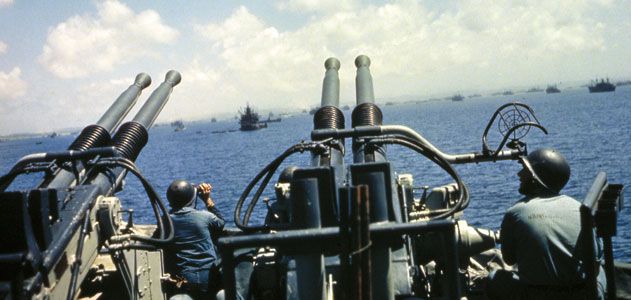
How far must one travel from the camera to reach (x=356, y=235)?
2.88m

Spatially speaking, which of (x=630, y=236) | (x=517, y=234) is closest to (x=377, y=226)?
(x=517, y=234)

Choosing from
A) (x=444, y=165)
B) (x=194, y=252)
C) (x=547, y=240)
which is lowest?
(x=194, y=252)

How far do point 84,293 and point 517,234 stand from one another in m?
4.86

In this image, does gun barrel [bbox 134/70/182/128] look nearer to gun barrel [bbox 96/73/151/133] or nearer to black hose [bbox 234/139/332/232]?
gun barrel [bbox 96/73/151/133]

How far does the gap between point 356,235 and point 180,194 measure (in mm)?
4404

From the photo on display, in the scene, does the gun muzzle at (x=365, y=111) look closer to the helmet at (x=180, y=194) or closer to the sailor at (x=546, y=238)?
the sailor at (x=546, y=238)

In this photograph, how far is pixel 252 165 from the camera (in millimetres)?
71938

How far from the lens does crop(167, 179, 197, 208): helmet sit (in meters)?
6.87

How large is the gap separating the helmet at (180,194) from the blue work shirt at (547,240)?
12.4ft

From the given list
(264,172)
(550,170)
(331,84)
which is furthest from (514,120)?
(331,84)

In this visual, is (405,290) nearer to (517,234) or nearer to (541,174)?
(517,234)

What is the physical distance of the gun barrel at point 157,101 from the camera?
8799mm

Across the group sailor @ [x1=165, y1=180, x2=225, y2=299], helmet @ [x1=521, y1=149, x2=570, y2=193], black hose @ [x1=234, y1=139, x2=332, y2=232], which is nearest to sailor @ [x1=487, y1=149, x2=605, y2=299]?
helmet @ [x1=521, y1=149, x2=570, y2=193]

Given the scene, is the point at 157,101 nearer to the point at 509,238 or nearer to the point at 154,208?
the point at 154,208
